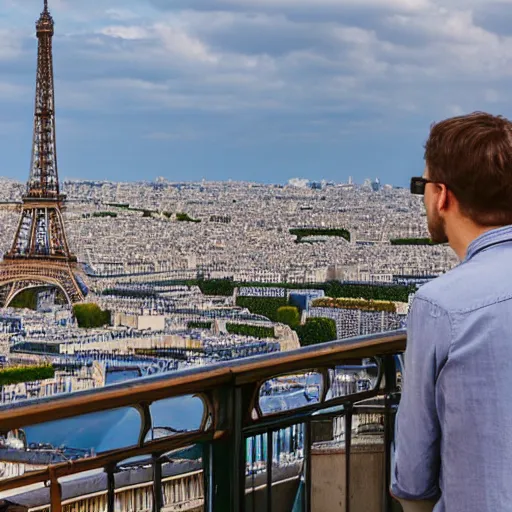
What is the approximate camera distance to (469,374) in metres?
0.63

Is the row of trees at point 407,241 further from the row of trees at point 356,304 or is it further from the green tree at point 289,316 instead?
the green tree at point 289,316

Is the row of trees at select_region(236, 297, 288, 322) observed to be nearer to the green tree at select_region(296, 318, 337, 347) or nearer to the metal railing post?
the green tree at select_region(296, 318, 337, 347)

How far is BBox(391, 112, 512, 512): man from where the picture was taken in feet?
2.07

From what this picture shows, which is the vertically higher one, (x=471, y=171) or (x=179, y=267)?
(x=471, y=171)

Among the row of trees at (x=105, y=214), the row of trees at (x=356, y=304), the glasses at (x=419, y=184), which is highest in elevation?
the row of trees at (x=105, y=214)

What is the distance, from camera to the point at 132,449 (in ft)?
3.21

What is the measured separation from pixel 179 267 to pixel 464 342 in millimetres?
24136

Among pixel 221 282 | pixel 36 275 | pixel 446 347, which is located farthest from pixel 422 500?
pixel 221 282

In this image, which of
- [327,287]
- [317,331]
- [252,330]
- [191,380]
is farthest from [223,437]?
[327,287]

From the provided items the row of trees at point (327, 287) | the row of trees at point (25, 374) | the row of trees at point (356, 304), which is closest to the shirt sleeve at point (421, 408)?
the row of trees at point (25, 374)

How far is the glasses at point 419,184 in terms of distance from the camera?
27.8 inches

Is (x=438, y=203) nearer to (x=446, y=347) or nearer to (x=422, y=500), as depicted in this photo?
(x=446, y=347)

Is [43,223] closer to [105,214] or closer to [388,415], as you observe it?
[105,214]

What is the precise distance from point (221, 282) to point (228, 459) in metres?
23.0
